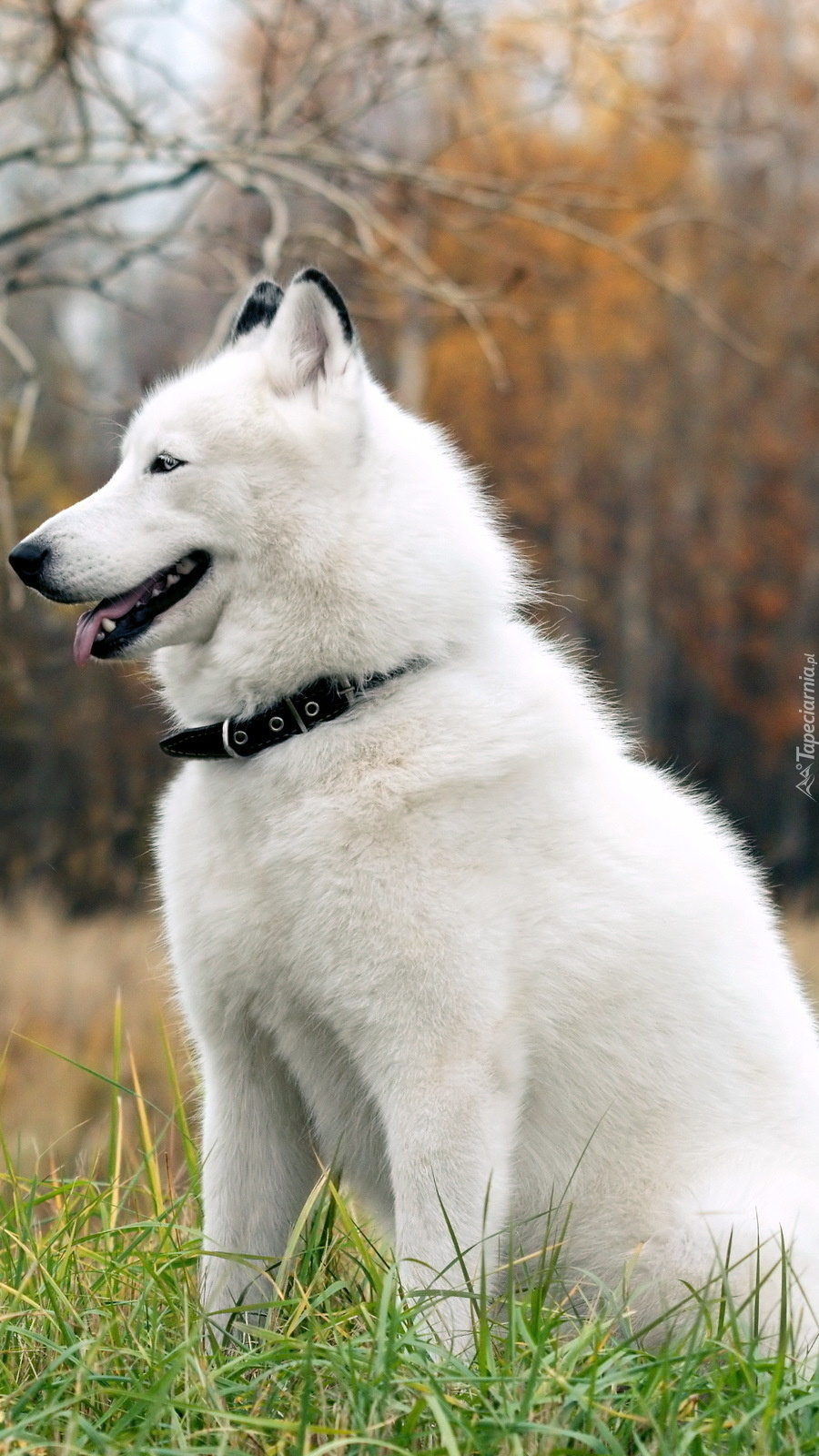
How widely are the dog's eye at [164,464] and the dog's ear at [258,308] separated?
2.02 feet

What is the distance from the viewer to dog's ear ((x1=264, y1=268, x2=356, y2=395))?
2891mm

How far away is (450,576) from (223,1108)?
128 centimetres

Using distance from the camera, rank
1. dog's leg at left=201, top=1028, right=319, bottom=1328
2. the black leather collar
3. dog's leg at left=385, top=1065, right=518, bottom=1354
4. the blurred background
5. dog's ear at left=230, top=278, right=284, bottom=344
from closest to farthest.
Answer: dog's leg at left=385, top=1065, right=518, bottom=1354 → the black leather collar → dog's leg at left=201, top=1028, right=319, bottom=1328 → dog's ear at left=230, top=278, right=284, bottom=344 → the blurred background

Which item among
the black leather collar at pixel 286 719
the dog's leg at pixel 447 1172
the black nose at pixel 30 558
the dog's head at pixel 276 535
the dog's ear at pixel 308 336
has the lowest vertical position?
the dog's leg at pixel 447 1172

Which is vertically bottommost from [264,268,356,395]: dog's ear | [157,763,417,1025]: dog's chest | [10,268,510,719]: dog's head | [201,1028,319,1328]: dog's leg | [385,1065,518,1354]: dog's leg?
[201,1028,319,1328]: dog's leg

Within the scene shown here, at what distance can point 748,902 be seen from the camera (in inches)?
115

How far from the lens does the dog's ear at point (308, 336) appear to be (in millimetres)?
2891

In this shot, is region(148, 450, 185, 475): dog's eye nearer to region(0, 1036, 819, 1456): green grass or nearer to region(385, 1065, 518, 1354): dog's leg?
region(385, 1065, 518, 1354): dog's leg

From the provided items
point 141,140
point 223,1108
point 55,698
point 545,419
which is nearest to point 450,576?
point 223,1108

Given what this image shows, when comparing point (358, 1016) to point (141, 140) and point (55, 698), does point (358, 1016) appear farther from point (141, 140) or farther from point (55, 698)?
point (55, 698)

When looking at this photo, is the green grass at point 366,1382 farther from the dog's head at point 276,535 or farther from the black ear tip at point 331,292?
the black ear tip at point 331,292

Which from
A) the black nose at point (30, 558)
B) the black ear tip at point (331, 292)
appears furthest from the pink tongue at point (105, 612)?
the black ear tip at point (331, 292)

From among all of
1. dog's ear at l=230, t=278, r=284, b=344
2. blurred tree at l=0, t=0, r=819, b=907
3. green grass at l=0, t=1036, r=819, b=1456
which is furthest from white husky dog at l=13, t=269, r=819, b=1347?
blurred tree at l=0, t=0, r=819, b=907

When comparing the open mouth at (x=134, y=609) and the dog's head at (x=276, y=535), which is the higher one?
the dog's head at (x=276, y=535)
